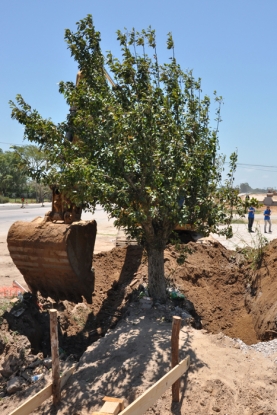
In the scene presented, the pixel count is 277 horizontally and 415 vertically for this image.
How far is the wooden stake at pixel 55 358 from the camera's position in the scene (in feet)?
18.4

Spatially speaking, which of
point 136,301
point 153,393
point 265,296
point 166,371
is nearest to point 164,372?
point 166,371

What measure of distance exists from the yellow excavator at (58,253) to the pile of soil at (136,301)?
0.82 meters

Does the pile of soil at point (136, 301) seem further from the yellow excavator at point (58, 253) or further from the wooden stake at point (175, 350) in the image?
the wooden stake at point (175, 350)

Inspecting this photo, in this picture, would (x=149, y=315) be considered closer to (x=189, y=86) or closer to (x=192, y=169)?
(x=192, y=169)

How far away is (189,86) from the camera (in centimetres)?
843

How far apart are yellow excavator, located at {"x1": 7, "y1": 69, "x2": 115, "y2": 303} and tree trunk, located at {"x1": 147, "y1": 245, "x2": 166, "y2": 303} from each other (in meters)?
1.22

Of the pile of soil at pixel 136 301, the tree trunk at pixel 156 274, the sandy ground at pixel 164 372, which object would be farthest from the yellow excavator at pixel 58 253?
the tree trunk at pixel 156 274

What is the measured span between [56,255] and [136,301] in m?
2.13

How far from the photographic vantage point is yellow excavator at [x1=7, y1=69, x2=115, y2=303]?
7.86 meters

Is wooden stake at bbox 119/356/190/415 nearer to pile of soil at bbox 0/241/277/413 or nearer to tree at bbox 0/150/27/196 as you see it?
pile of soil at bbox 0/241/277/413

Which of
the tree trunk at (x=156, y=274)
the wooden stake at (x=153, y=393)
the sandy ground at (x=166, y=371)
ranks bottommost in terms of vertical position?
the sandy ground at (x=166, y=371)

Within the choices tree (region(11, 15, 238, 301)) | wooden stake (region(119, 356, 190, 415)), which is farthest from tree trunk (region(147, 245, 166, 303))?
wooden stake (region(119, 356, 190, 415))

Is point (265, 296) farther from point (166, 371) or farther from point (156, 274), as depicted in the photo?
point (166, 371)

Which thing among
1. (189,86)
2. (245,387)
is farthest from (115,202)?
(245,387)
